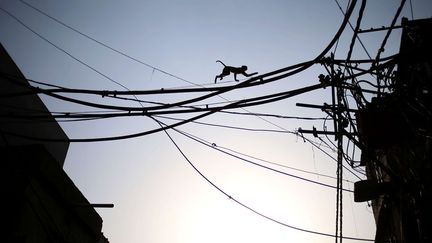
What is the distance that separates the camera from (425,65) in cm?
675

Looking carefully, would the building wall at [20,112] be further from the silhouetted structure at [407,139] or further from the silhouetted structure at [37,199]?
the silhouetted structure at [407,139]

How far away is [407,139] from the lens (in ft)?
20.1

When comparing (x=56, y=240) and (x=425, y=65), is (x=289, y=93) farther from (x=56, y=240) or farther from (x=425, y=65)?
(x=56, y=240)

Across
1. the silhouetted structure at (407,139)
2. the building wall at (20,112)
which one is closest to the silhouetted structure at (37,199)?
the building wall at (20,112)

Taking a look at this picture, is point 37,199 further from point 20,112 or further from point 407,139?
point 407,139

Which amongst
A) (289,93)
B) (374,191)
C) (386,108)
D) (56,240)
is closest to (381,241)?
(374,191)

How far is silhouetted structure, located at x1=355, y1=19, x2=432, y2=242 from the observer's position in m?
5.82

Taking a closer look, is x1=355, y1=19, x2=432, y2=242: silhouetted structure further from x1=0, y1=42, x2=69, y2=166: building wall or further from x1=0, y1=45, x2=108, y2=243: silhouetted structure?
x1=0, y1=42, x2=69, y2=166: building wall

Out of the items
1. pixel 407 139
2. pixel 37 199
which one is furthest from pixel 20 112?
pixel 407 139

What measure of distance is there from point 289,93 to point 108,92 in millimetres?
2966

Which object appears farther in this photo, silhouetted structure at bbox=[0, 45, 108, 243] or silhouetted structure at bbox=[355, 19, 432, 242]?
silhouetted structure at bbox=[0, 45, 108, 243]

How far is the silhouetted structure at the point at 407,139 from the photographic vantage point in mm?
5816

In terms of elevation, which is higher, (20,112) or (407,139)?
(20,112)

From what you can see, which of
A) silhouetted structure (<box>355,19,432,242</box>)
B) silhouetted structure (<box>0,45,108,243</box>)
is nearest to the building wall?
silhouetted structure (<box>0,45,108,243</box>)
